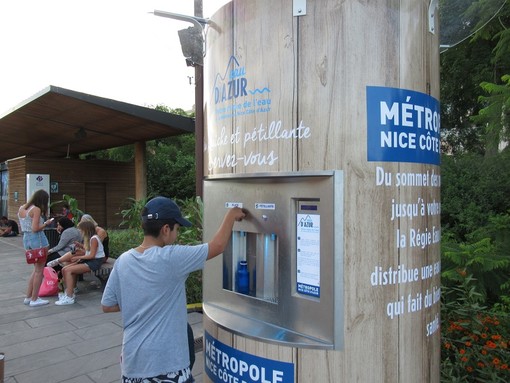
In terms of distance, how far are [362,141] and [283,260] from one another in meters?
0.73

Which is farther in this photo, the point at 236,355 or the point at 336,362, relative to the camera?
the point at 236,355

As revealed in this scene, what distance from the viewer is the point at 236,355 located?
246cm

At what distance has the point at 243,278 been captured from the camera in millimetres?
2621

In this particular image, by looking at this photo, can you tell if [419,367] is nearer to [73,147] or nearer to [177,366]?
[177,366]

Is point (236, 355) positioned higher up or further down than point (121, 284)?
further down

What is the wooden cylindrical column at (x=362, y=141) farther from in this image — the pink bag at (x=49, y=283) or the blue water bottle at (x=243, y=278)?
the pink bag at (x=49, y=283)

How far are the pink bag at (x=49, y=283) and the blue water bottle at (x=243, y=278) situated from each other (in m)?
6.12

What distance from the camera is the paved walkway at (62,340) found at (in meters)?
4.48

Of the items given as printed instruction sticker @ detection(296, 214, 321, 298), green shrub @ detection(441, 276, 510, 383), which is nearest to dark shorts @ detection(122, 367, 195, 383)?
printed instruction sticker @ detection(296, 214, 321, 298)

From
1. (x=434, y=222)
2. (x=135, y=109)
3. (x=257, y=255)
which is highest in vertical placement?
(x=135, y=109)

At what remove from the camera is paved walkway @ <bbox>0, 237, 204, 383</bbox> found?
4.48m

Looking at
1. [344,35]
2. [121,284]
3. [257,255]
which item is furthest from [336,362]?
[344,35]

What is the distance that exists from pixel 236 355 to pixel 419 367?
3.25 feet

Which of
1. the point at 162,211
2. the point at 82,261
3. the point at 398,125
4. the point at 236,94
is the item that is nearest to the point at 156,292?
the point at 162,211
